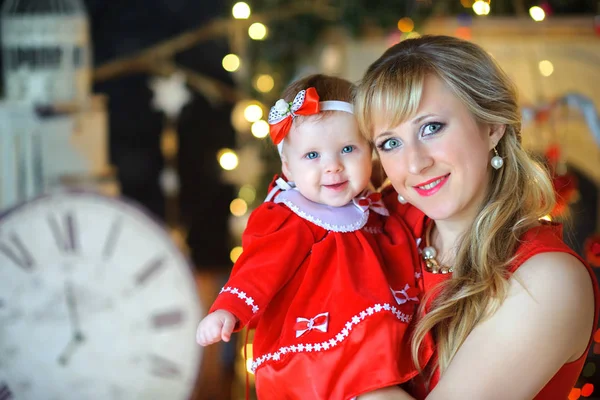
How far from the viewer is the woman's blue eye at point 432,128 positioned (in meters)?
1.53

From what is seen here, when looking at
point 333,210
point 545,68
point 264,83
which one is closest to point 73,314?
point 264,83

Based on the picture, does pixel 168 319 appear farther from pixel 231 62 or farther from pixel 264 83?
pixel 231 62

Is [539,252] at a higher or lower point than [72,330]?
higher

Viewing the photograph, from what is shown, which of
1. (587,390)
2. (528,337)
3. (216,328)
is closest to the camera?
(528,337)

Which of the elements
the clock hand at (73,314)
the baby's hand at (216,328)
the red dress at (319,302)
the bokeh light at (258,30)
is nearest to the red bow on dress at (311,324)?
the red dress at (319,302)

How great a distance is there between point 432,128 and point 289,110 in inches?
13.4

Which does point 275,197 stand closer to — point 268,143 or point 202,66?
point 268,143

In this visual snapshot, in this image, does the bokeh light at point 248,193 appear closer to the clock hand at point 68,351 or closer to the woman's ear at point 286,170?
the clock hand at point 68,351

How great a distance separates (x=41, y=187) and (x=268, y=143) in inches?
73.2

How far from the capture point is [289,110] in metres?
1.70

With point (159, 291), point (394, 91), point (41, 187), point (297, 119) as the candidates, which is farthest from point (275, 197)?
point (41, 187)

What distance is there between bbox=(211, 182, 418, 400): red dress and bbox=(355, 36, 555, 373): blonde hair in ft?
0.29

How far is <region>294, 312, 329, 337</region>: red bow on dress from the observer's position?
157cm

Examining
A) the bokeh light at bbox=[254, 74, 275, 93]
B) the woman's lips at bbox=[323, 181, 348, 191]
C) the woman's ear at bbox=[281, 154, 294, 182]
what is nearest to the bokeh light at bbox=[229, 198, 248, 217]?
the bokeh light at bbox=[254, 74, 275, 93]
